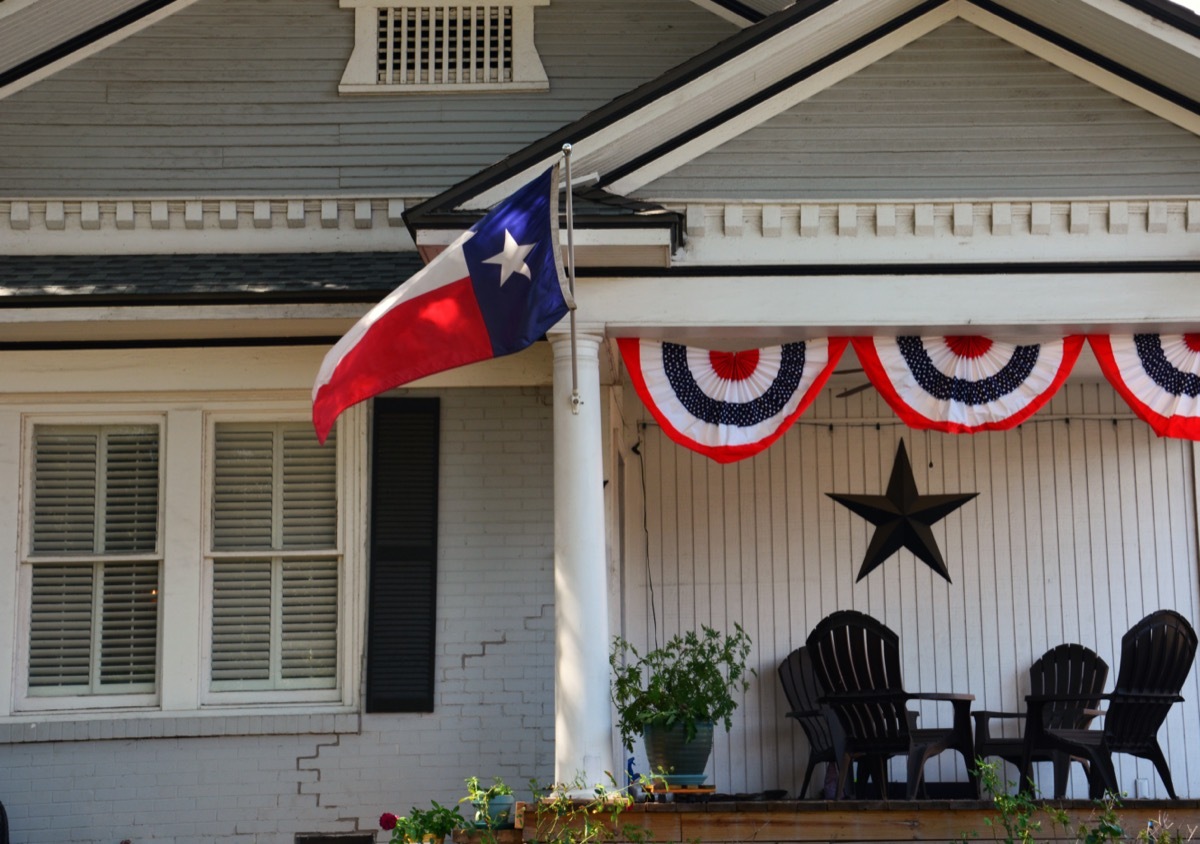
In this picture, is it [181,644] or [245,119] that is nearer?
[181,644]

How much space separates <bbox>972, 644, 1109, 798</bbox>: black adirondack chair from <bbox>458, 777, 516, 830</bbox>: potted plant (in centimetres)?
306

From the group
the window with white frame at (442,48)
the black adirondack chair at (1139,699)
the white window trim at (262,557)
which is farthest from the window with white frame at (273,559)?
the black adirondack chair at (1139,699)

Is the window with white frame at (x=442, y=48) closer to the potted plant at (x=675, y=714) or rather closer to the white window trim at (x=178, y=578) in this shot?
the white window trim at (x=178, y=578)

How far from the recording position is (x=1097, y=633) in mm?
10492

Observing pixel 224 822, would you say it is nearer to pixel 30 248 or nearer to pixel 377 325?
pixel 377 325

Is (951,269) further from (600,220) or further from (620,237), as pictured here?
(600,220)

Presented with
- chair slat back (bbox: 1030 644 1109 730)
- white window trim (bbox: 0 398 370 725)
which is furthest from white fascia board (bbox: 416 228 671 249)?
chair slat back (bbox: 1030 644 1109 730)

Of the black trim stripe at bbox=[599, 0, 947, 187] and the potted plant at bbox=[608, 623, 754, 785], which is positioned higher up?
the black trim stripe at bbox=[599, 0, 947, 187]

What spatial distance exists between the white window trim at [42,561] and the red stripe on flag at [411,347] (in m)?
2.09

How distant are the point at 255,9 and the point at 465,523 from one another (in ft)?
12.4

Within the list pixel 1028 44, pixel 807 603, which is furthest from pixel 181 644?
pixel 1028 44

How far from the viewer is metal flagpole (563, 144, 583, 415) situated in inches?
285

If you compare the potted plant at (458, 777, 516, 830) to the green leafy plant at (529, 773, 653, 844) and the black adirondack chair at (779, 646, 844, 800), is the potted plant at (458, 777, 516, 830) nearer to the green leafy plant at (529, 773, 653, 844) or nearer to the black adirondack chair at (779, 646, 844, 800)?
the green leafy plant at (529, 773, 653, 844)

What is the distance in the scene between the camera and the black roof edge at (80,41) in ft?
32.5
